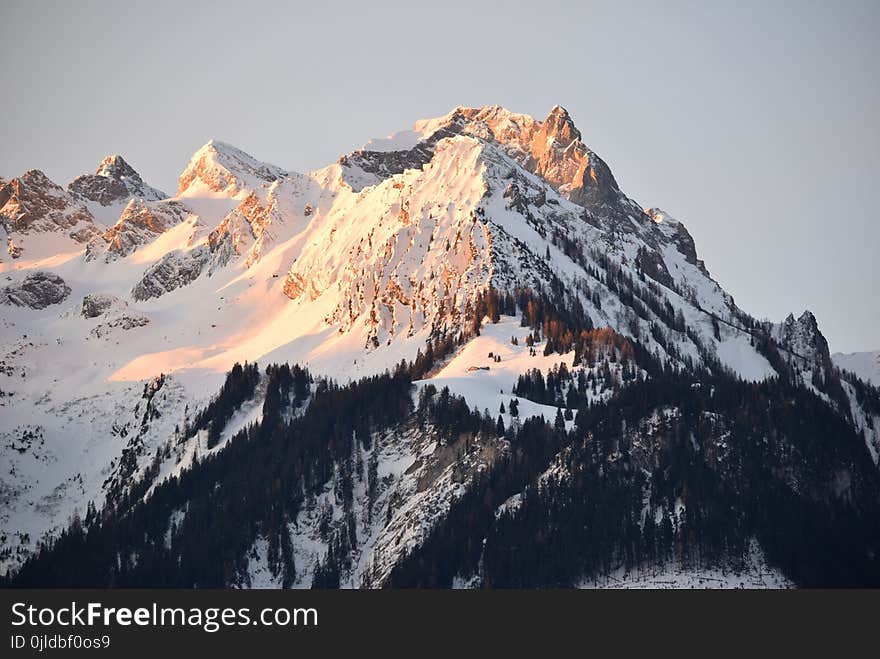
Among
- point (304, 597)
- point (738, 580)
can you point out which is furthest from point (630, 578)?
point (304, 597)

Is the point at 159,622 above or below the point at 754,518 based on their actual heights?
below

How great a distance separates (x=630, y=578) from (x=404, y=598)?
31.4 metres

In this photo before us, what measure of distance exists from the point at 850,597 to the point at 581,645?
1969 inches

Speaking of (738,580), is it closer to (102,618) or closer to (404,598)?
(404,598)

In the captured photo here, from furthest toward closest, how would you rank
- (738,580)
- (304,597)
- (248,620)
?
(738,580) < (304,597) < (248,620)

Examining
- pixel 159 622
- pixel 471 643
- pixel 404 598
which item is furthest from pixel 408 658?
pixel 404 598

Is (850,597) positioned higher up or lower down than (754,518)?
lower down

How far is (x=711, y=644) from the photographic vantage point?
134 metres

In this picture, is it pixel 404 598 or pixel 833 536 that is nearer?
pixel 404 598

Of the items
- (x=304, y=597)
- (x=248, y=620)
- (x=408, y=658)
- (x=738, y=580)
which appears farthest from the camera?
(x=738, y=580)

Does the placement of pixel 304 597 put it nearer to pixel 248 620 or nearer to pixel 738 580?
pixel 248 620

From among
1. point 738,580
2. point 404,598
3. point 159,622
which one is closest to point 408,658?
point 159,622

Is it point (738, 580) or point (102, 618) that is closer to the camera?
point (102, 618)

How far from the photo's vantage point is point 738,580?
192250 millimetres
